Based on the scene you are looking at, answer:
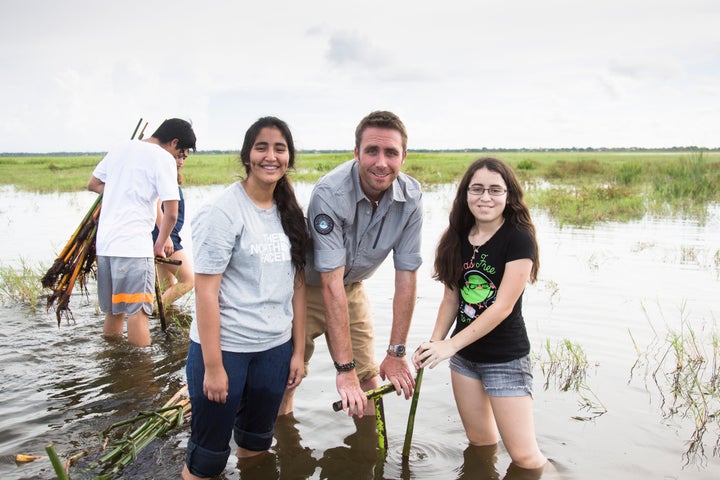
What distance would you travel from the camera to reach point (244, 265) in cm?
271

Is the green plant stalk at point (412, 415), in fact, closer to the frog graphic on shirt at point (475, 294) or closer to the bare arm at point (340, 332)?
the bare arm at point (340, 332)

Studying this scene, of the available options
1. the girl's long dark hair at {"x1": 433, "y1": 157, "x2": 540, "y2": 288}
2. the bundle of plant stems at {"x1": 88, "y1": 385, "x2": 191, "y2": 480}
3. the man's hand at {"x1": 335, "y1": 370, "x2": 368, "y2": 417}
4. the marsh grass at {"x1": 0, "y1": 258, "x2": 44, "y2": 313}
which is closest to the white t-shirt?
the bundle of plant stems at {"x1": 88, "y1": 385, "x2": 191, "y2": 480}

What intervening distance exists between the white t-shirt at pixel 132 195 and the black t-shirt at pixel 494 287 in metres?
2.86

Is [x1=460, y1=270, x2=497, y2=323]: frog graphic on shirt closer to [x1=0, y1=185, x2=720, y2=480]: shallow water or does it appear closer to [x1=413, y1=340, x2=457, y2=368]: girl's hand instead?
[x1=413, y1=340, x2=457, y2=368]: girl's hand

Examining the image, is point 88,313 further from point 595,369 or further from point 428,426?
point 595,369

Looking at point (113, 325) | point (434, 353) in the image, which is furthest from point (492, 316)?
point (113, 325)

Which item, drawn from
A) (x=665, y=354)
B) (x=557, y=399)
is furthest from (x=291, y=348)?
(x=665, y=354)

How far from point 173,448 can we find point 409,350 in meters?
2.67

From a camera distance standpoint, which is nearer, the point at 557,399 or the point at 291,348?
the point at 291,348

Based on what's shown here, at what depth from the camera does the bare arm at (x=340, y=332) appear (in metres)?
3.26

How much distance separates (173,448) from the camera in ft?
12.2

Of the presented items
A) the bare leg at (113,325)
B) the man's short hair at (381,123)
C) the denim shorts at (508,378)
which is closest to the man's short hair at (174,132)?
the bare leg at (113,325)

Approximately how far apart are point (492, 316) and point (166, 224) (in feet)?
11.3

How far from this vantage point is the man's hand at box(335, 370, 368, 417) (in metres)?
3.22
